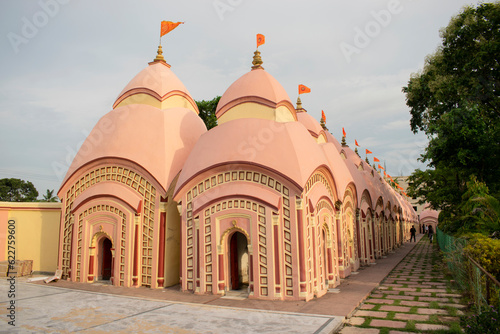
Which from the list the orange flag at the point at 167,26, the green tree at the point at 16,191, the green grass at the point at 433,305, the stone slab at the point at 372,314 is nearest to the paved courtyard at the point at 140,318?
the stone slab at the point at 372,314

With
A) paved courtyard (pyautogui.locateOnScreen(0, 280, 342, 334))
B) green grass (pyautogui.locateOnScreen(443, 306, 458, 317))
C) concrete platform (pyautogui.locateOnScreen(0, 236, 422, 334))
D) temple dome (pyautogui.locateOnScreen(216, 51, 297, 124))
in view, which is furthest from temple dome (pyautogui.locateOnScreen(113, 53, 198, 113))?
green grass (pyautogui.locateOnScreen(443, 306, 458, 317))

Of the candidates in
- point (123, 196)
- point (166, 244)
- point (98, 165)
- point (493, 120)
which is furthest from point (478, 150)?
point (98, 165)

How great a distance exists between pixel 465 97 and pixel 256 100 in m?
9.23

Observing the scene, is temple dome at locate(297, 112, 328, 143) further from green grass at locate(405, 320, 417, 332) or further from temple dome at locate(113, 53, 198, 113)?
green grass at locate(405, 320, 417, 332)

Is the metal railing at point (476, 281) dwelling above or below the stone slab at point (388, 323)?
above

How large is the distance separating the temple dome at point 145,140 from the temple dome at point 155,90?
638 millimetres

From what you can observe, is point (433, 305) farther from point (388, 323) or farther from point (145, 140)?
point (145, 140)

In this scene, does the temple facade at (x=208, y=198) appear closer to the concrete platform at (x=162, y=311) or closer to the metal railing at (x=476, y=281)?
the concrete platform at (x=162, y=311)

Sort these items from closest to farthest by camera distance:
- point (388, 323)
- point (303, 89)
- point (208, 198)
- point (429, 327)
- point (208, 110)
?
point (429, 327) → point (388, 323) → point (208, 198) → point (303, 89) → point (208, 110)

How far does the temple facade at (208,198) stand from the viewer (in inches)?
346

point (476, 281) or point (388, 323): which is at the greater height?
point (476, 281)

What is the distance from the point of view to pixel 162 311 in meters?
7.54

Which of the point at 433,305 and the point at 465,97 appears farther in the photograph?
the point at 465,97

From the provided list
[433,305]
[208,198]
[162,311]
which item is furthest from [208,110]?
[433,305]
